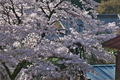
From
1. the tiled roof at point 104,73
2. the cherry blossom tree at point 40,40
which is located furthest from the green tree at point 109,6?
the cherry blossom tree at point 40,40

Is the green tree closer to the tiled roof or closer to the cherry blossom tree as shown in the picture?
the tiled roof

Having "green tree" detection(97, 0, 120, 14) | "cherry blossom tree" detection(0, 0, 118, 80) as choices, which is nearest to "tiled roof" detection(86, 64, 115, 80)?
"cherry blossom tree" detection(0, 0, 118, 80)

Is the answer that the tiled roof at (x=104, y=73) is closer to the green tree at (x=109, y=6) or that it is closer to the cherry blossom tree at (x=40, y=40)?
the cherry blossom tree at (x=40, y=40)

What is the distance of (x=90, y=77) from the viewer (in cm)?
1449

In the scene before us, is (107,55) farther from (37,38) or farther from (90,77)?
(90,77)

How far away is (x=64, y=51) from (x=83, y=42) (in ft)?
3.04

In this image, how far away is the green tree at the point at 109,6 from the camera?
41.2m

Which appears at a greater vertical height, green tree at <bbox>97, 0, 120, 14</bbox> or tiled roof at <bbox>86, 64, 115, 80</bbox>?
green tree at <bbox>97, 0, 120, 14</bbox>

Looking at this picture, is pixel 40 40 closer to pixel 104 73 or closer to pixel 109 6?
pixel 104 73

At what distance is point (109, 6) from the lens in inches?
1667

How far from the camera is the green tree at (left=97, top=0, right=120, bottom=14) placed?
41.2 m

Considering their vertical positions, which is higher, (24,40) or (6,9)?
(6,9)

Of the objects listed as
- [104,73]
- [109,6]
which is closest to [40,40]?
[104,73]

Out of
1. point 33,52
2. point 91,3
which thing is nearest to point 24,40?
point 33,52
